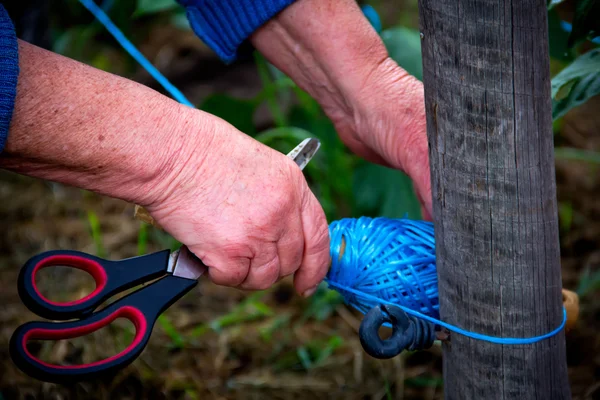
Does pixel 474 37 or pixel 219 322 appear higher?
pixel 474 37

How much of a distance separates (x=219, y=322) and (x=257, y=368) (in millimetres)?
138

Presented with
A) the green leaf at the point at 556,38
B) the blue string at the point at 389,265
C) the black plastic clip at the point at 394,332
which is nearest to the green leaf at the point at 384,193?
the green leaf at the point at 556,38

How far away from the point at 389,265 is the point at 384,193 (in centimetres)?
63

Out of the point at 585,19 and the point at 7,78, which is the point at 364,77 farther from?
the point at 7,78

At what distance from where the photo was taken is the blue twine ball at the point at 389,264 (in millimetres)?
882

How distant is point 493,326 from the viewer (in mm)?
788

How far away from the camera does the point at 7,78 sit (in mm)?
696

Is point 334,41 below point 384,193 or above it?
above

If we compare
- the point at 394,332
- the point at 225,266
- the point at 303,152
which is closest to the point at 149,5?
the point at 303,152

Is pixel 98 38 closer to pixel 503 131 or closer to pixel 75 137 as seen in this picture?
pixel 75 137

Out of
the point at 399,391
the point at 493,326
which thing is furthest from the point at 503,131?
A: the point at 399,391

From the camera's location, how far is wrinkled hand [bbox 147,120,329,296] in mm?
794

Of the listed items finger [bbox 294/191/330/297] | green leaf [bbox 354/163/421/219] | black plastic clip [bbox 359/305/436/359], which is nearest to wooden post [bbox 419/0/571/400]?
black plastic clip [bbox 359/305/436/359]

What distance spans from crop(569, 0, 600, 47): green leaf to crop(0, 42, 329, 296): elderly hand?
429 millimetres
